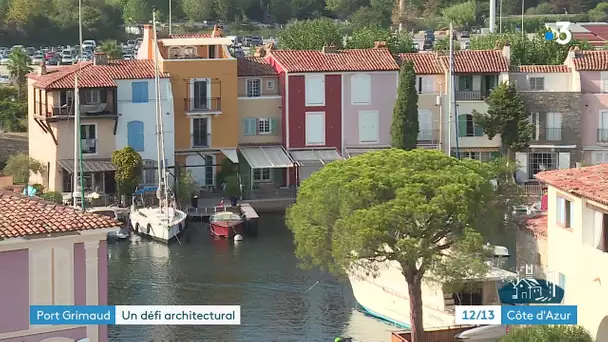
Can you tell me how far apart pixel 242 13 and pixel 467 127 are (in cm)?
7144

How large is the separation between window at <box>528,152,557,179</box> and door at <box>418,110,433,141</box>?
14.8 feet

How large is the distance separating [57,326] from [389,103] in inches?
1739

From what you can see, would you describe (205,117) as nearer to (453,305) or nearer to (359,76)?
(359,76)

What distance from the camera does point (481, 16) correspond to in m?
146

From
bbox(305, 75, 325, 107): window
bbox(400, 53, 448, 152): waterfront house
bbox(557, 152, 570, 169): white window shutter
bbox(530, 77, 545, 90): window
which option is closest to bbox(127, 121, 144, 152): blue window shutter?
bbox(305, 75, 325, 107): window

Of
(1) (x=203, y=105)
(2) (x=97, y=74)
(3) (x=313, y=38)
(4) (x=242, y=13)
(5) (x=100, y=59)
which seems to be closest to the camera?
(2) (x=97, y=74)

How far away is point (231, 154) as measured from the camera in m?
71.8

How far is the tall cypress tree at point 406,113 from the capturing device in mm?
71125

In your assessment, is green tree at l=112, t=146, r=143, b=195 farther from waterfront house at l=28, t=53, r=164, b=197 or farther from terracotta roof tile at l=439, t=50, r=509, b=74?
terracotta roof tile at l=439, t=50, r=509, b=74

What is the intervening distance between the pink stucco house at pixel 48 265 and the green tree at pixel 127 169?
35832mm

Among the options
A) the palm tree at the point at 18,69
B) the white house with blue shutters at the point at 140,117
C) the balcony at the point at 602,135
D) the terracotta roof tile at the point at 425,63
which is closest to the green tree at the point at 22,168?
the white house with blue shutters at the point at 140,117

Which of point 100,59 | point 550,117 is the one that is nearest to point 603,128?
point 550,117

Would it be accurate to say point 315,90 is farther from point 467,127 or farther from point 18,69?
point 18,69

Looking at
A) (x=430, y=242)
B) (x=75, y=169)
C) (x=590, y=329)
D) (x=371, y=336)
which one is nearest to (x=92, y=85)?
(x=75, y=169)
